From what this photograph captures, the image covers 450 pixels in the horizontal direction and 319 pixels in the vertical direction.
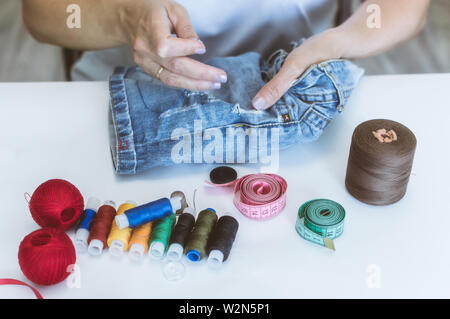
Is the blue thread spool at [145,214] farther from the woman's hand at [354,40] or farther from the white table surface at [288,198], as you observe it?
the woman's hand at [354,40]

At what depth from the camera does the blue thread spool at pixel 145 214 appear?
2.25 feet

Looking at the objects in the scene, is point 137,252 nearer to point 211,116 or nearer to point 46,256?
point 46,256

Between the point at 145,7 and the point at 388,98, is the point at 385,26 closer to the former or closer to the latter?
the point at 388,98

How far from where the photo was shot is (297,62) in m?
0.84

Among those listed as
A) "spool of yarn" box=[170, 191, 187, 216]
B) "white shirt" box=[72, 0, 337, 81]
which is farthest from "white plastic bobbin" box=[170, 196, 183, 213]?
"white shirt" box=[72, 0, 337, 81]

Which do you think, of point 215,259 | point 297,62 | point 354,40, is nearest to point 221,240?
point 215,259

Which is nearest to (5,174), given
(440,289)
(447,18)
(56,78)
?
A: (440,289)

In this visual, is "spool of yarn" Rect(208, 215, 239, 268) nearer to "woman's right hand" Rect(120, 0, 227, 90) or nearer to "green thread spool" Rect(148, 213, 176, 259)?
"green thread spool" Rect(148, 213, 176, 259)

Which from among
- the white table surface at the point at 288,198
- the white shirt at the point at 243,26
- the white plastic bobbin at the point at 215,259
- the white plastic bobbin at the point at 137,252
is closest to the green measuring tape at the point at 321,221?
the white table surface at the point at 288,198

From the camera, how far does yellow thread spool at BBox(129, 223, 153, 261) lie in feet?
2.21

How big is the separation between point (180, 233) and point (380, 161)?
0.32 metres

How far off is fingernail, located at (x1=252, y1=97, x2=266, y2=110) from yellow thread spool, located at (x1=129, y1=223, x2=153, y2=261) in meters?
0.28

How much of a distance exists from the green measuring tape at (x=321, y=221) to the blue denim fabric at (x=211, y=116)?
149mm
